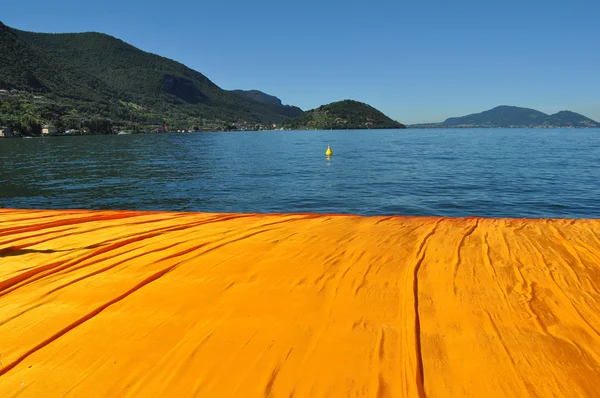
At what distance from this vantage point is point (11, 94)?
403ft

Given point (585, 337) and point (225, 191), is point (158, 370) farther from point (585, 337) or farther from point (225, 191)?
point (225, 191)

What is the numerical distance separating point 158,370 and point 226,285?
134 cm

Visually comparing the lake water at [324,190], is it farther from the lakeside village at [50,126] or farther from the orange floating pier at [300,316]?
the lakeside village at [50,126]

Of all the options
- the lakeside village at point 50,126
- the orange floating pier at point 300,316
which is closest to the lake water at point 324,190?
the orange floating pier at point 300,316

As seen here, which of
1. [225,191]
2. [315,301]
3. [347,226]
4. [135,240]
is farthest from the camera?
[225,191]

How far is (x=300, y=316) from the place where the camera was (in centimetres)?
322

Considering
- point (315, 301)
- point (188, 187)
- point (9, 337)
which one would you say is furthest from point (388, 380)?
point (188, 187)

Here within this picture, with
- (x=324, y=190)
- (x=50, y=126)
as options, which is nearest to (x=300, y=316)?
(x=324, y=190)

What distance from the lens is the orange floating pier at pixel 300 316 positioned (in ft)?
7.99

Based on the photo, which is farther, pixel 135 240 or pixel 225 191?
pixel 225 191

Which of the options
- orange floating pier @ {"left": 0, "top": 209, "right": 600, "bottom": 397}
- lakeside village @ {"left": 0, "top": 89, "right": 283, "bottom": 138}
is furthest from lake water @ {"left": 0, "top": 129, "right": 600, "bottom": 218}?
lakeside village @ {"left": 0, "top": 89, "right": 283, "bottom": 138}

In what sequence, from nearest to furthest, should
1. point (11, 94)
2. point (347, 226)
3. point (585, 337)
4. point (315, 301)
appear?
point (585, 337)
point (315, 301)
point (347, 226)
point (11, 94)

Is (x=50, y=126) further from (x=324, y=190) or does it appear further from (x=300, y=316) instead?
(x=300, y=316)

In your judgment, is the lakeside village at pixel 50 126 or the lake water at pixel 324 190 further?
the lakeside village at pixel 50 126
